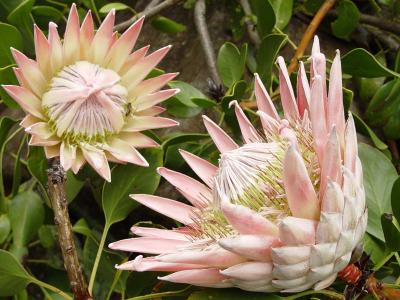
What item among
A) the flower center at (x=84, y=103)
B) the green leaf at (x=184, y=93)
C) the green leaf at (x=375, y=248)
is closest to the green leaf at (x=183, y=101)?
the green leaf at (x=184, y=93)

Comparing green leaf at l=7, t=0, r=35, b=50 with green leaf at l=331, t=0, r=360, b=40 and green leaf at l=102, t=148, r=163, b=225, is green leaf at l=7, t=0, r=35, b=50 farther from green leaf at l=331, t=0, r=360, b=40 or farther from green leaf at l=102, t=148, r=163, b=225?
green leaf at l=331, t=0, r=360, b=40

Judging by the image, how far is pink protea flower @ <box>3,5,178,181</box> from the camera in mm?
1394

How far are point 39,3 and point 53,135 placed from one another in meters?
0.57

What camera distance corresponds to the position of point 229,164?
1173 mm

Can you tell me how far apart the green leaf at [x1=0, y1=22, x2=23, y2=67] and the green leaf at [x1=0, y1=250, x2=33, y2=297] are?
48 cm

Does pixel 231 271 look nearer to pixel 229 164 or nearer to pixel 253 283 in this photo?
pixel 253 283

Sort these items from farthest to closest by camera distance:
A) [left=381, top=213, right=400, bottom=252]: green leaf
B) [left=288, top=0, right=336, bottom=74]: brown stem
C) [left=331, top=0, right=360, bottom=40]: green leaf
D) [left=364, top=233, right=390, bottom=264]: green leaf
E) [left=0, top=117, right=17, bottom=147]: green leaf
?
[left=331, top=0, right=360, bottom=40]: green leaf < [left=288, top=0, right=336, bottom=74]: brown stem < [left=0, top=117, right=17, bottom=147]: green leaf < [left=364, top=233, right=390, bottom=264]: green leaf < [left=381, top=213, right=400, bottom=252]: green leaf

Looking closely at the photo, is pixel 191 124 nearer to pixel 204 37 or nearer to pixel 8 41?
pixel 204 37

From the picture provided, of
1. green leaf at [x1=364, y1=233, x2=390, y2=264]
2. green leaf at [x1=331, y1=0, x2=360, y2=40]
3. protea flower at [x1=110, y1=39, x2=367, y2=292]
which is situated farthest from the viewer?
green leaf at [x1=331, y1=0, x2=360, y2=40]

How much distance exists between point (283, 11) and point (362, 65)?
371 mm

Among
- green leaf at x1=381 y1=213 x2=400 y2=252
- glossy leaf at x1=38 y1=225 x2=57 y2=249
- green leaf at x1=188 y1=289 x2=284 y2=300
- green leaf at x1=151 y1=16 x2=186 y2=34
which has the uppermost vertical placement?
green leaf at x1=151 y1=16 x2=186 y2=34

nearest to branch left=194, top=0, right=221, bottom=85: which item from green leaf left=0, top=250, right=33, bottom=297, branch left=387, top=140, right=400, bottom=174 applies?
branch left=387, top=140, right=400, bottom=174

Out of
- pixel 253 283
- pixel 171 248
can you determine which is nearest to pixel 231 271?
pixel 253 283

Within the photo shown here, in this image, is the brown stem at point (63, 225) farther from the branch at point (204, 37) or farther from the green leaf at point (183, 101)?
the branch at point (204, 37)
